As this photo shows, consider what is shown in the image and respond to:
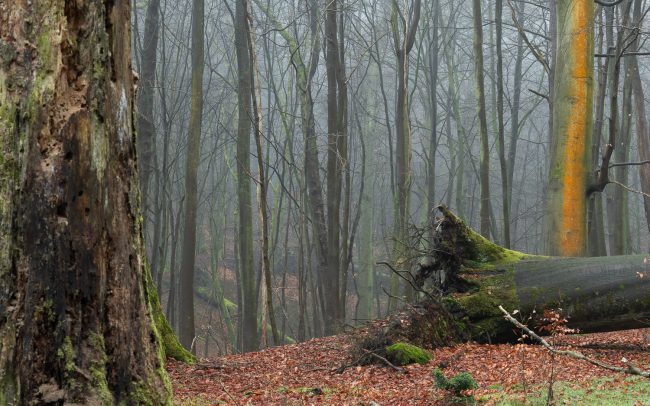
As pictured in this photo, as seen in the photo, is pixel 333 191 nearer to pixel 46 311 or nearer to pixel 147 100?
pixel 147 100

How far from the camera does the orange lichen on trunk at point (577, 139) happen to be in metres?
9.16

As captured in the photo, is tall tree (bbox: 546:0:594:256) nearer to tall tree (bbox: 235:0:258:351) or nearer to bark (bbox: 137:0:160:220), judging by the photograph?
tall tree (bbox: 235:0:258:351)

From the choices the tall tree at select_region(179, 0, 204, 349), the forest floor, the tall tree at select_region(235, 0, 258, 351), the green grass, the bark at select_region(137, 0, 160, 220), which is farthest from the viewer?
the tall tree at select_region(235, 0, 258, 351)

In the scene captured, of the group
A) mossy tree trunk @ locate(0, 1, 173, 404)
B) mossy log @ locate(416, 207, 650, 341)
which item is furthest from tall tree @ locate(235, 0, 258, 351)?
mossy tree trunk @ locate(0, 1, 173, 404)

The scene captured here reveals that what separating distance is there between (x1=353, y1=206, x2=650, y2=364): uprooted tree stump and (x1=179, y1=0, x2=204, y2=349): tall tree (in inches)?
240

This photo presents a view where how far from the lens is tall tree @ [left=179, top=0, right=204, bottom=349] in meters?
13.1

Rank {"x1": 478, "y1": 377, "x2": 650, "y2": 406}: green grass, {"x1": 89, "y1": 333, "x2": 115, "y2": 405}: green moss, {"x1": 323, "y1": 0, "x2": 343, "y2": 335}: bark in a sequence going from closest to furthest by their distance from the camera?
{"x1": 89, "y1": 333, "x2": 115, "y2": 405}: green moss → {"x1": 478, "y1": 377, "x2": 650, "y2": 406}: green grass → {"x1": 323, "y1": 0, "x2": 343, "y2": 335}: bark

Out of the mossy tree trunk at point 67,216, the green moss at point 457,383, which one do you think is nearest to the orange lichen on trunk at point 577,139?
the green moss at point 457,383

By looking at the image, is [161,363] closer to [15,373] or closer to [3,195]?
[15,373]

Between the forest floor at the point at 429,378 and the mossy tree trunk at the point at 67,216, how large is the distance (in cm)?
158

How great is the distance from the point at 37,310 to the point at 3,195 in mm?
607

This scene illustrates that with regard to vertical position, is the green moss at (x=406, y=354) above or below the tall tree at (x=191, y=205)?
below

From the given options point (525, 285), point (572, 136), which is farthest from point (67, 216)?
point (572, 136)

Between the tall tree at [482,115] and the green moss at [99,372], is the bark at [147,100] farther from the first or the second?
the green moss at [99,372]
